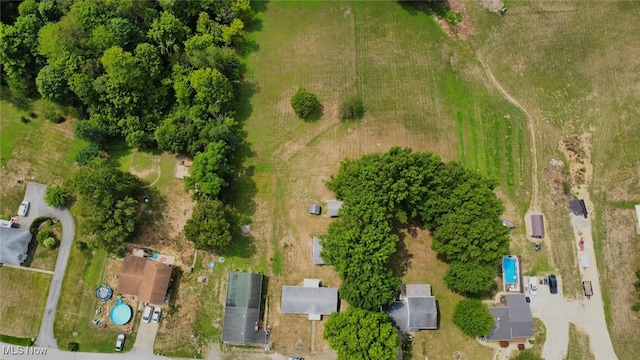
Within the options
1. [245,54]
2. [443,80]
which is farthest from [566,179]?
[245,54]

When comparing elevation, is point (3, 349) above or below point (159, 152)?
below

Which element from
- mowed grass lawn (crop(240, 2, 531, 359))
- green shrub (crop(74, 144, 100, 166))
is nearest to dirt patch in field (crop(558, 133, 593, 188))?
mowed grass lawn (crop(240, 2, 531, 359))

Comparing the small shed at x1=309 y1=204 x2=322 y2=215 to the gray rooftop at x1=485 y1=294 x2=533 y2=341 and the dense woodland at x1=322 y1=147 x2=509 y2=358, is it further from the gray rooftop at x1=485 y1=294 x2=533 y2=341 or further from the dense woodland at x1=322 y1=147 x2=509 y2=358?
the gray rooftop at x1=485 y1=294 x2=533 y2=341

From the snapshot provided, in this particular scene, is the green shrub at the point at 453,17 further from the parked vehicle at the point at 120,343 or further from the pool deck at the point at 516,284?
the parked vehicle at the point at 120,343

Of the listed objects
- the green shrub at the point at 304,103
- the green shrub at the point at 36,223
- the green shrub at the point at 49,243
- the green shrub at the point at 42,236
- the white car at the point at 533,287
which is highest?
the green shrub at the point at 304,103

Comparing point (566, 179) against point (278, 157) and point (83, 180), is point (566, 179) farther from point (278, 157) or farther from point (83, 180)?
point (83, 180)

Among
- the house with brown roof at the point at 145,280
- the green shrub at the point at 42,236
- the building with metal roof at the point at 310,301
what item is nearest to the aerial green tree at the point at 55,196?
the green shrub at the point at 42,236

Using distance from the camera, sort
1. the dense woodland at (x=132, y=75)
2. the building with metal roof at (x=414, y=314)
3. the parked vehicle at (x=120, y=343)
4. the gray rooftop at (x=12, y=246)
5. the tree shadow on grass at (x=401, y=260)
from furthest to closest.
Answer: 1. the dense woodland at (x=132, y=75)
2. the tree shadow on grass at (x=401, y=260)
3. the gray rooftop at (x=12, y=246)
4. the building with metal roof at (x=414, y=314)
5. the parked vehicle at (x=120, y=343)
